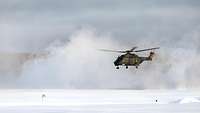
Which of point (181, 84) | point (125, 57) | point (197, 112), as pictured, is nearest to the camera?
point (197, 112)

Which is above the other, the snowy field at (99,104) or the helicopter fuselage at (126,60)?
the helicopter fuselage at (126,60)

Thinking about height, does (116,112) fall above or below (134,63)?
below

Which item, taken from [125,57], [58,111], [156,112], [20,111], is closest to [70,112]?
[58,111]

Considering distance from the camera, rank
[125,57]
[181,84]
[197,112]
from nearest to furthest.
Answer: [197,112], [125,57], [181,84]

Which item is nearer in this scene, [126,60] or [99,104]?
[99,104]

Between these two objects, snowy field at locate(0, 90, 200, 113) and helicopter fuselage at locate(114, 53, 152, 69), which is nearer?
snowy field at locate(0, 90, 200, 113)

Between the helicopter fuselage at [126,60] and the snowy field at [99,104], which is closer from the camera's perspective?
the snowy field at [99,104]

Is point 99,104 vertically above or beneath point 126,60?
beneath


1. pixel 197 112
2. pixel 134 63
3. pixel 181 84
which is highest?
pixel 181 84

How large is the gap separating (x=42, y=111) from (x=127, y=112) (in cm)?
669

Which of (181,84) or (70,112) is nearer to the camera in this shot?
(70,112)

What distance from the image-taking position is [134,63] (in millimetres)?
96312

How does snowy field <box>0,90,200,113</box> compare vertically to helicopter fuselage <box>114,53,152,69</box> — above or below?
below

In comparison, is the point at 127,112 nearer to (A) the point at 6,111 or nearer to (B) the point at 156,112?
(B) the point at 156,112
